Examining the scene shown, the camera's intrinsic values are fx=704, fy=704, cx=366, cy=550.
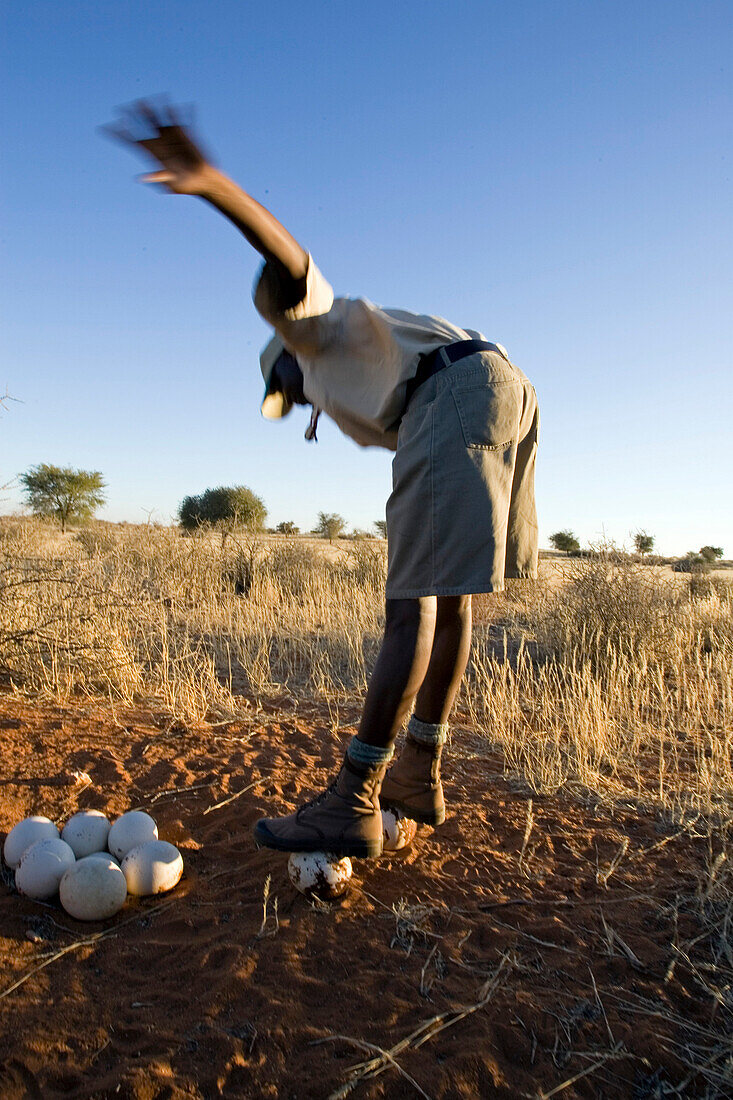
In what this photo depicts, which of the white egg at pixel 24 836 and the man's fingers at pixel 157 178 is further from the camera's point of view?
the white egg at pixel 24 836

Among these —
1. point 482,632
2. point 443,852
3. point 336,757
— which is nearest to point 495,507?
point 443,852

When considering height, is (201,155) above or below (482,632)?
above

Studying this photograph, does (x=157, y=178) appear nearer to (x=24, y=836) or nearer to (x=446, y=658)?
(x=446, y=658)

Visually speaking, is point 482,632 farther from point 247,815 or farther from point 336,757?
point 247,815

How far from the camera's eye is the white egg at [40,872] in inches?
79.9

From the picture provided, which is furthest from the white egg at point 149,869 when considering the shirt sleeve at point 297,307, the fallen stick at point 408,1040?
the shirt sleeve at point 297,307

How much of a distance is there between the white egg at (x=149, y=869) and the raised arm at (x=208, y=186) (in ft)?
5.63

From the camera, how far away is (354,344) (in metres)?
2.20

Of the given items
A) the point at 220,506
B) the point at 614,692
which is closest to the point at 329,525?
the point at 220,506

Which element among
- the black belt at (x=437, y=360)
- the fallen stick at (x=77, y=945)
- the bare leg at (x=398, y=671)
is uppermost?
the black belt at (x=437, y=360)

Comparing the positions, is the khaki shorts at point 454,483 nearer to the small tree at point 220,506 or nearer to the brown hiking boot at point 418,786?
the brown hiking boot at point 418,786

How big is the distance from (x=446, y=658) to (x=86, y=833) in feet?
4.18

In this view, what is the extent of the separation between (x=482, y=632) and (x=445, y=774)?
3.72 meters

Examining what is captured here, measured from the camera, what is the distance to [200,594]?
8.28 m
